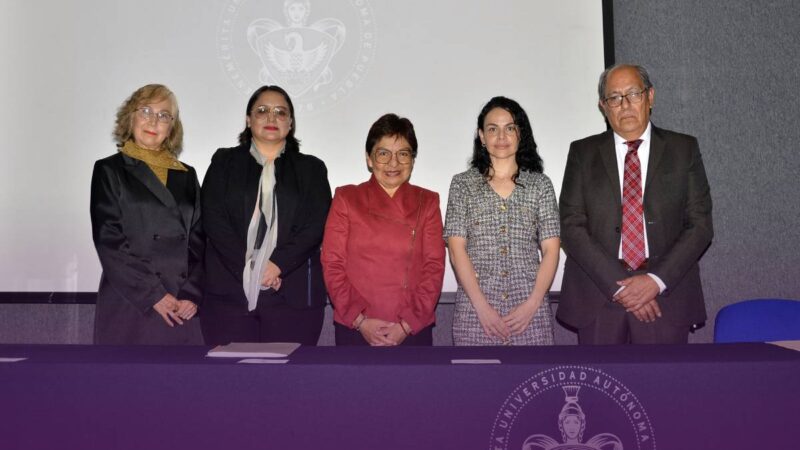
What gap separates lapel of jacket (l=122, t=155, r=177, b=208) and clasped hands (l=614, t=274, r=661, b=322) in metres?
1.80

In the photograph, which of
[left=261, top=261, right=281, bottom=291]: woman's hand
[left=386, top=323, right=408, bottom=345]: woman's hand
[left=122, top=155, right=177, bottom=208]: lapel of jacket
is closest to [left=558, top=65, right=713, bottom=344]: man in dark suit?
[left=386, top=323, right=408, bottom=345]: woman's hand

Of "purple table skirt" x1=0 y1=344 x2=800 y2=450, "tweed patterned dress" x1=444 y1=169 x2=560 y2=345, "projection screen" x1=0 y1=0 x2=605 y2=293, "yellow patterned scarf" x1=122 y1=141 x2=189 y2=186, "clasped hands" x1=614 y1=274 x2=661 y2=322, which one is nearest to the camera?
"purple table skirt" x1=0 y1=344 x2=800 y2=450

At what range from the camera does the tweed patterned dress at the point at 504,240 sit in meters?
2.52

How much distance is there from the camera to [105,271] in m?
2.67

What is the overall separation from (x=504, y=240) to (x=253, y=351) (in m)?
1.21

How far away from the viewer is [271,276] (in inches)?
103

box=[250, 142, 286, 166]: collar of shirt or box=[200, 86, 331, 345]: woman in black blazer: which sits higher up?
box=[250, 142, 286, 166]: collar of shirt

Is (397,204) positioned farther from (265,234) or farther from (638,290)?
(638,290)

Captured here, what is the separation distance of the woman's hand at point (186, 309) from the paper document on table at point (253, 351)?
1.00 meters

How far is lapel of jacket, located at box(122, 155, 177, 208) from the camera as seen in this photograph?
8.88 ft

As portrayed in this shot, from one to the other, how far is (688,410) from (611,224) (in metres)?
1.19

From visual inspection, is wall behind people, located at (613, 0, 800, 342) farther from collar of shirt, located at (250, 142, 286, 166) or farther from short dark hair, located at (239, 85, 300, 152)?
collar of shirt, located at (250, 142, 286, 166)

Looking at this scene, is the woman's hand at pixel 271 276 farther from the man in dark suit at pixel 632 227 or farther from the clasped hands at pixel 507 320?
the man in dark suit at pixel 632 227

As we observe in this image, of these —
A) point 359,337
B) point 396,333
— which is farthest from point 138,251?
point 396,333
